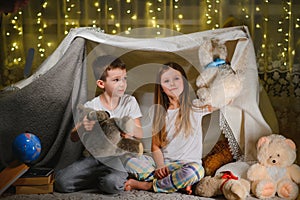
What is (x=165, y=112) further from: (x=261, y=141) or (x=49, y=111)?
(x=49, y=111)

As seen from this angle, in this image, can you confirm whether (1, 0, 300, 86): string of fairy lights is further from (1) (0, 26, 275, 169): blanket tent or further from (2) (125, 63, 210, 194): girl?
(2) (125, 63, 210, 194): girl

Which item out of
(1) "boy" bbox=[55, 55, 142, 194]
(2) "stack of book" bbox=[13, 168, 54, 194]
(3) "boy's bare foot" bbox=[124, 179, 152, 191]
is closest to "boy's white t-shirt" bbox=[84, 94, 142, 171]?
(1) "boy" bbox=[55, 55, 142, 194]

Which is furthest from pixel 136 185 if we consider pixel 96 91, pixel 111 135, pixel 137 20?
pixel 137 20

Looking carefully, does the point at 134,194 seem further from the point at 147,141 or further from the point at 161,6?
the point at 161,6

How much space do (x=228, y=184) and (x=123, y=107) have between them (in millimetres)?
548

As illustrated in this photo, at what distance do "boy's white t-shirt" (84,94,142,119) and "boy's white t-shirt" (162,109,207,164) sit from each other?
143 millimetres

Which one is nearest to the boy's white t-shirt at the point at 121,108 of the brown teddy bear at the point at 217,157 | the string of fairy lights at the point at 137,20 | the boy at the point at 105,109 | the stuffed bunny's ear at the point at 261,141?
the boy at the point at 105,109

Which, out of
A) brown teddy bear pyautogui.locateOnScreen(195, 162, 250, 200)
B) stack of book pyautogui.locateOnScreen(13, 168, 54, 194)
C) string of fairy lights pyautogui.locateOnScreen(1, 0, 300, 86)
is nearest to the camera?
brown teddy bear pyautogui.locateOnScreen(195, 162, 250, 200)

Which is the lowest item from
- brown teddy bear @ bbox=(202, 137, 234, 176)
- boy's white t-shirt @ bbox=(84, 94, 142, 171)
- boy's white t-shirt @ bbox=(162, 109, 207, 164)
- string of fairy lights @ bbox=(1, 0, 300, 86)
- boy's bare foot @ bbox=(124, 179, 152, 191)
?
boy's bare foot @ bbox=(124, 179, 152, 191)

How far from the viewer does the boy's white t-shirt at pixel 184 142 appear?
6.51ft

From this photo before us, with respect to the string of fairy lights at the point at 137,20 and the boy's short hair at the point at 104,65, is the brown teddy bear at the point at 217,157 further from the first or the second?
the string of fairy lights at the point at 137,20

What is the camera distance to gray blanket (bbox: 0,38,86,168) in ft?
6.77

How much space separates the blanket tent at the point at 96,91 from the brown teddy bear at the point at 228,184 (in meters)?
0.07

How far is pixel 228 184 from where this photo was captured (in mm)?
1827
